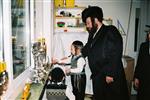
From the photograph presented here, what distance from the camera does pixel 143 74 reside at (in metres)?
2.70

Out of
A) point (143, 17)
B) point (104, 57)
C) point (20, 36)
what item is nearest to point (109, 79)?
point (104, 57)

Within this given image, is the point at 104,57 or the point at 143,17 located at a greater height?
the point at 143,17

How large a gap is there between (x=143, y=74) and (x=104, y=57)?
70 cm

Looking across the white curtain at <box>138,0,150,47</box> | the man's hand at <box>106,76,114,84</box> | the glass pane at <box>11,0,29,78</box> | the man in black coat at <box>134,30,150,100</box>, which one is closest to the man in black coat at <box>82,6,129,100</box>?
the man's hand at <box>106,76,114,84</box>

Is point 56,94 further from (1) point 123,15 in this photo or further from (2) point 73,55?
(1) point 123,15

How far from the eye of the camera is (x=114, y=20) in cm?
395

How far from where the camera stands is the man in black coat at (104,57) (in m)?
2.33

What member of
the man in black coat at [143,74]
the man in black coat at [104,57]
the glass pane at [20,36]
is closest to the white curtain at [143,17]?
Answer: the man in black coat at [143,74]

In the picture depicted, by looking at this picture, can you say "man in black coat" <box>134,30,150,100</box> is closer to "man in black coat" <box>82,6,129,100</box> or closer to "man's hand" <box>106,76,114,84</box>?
"man in black coat" <box>82,6,129,100</box>

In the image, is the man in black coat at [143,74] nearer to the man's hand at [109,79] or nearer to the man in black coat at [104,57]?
the man in black coat at [104,57]

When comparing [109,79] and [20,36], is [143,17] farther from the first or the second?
[20,36]

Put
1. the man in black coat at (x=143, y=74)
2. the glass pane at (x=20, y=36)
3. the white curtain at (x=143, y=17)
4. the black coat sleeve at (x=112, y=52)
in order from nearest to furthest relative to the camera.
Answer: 1. the glass pane at (x=20, y=36)
2. the black coat sleeve at (x=112, y=52)
3. the man in black coat at (x=143, y=74)
4. the white curtain at (x=143, y=17)

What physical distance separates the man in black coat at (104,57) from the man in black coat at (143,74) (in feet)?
1.02

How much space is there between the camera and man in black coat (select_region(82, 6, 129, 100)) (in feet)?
7.65
